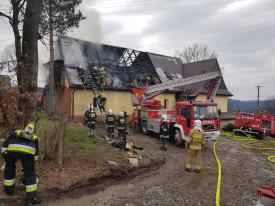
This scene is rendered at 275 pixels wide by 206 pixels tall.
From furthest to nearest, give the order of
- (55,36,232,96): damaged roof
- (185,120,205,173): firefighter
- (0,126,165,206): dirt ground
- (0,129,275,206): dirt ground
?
Result: (55,36,232,96): damaged roof
(185,120,205,173): firefighter
(0,126,165,206): dirt ground
(0,129,275,206): dirt ground

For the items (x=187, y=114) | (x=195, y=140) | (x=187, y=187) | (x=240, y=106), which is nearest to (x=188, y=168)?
(x=195, y=140)

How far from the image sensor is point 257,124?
18922 mm

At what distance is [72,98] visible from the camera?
2097cm

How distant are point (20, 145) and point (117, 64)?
18949 millimetres

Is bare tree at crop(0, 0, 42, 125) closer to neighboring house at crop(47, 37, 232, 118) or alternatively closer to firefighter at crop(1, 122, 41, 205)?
firefighter at crop(1, 122, 41, 205)

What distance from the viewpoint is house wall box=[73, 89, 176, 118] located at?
21.2 meters

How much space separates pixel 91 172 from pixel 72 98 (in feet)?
43.5

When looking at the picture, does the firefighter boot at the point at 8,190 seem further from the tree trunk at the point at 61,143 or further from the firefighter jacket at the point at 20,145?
the tree trunk at the point at 61,143

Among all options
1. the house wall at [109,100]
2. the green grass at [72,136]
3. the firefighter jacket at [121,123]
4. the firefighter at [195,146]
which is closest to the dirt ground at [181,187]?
the firefighter at [195,146]

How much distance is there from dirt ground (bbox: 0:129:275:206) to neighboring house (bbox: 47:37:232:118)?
11.3m

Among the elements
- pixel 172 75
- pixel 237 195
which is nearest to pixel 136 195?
pixel 237 195

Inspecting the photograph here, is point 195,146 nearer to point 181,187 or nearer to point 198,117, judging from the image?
point 181,187

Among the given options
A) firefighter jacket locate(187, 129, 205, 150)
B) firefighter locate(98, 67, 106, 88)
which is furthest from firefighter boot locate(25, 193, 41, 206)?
firefighter locate(98, 67, 106, 88)

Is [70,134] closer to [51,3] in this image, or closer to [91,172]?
[91,172]
